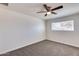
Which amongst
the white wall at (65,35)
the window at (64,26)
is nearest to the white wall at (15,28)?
the white wall at (65,35)

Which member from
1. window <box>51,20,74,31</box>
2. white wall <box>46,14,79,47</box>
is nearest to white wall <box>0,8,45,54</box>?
white wall <box>46,14,79,47</box>

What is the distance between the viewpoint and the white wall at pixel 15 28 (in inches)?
67.7

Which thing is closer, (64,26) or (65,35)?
(64,26)

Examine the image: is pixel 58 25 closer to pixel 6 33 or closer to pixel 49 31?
pixel 49 31

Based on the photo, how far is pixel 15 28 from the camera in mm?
1761

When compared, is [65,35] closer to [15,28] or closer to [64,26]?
[64,26]

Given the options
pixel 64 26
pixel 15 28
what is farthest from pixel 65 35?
pixel 15 28

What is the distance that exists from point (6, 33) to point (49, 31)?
98cm

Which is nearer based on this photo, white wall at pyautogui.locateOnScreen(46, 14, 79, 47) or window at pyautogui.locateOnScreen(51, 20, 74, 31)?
window at pyautogui.locateOnScreen(51, 20, 74, 31)

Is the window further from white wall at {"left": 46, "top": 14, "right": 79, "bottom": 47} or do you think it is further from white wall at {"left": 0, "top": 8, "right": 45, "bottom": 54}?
white wall at {"left": 0, "top": 8, "right": 45, "bottom": 54}

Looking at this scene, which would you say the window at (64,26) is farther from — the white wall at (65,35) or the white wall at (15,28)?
the white wall at (15,28)

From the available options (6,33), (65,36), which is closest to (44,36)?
(65,36)

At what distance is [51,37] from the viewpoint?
6.08 ft

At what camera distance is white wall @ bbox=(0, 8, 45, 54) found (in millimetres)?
1719
